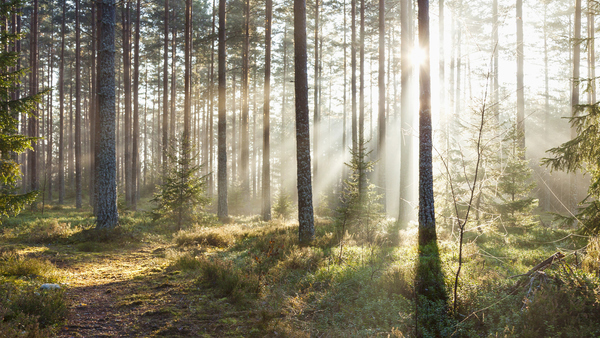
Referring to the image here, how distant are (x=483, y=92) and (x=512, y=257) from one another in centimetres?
572

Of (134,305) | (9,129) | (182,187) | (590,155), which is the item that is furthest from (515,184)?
(9,129)

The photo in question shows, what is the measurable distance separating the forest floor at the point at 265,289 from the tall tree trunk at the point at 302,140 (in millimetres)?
635

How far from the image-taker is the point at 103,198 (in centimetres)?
1081

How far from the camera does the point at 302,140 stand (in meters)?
9.27

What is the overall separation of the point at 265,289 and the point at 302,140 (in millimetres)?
4807

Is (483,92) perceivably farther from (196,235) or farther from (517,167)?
(517,167)

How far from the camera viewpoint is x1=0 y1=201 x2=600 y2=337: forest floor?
14.7 ft

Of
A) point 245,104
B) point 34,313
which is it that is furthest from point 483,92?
point 245,104

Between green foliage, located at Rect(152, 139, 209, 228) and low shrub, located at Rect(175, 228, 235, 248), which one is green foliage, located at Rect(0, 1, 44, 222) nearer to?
low shrub, located at Rect(175, 228, 235, 248)

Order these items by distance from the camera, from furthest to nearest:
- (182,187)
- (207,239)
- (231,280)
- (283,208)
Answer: (283,208)
(182,187)
(207,239)
(231,280)

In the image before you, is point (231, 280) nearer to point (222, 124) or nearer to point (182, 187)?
point (182, 187)

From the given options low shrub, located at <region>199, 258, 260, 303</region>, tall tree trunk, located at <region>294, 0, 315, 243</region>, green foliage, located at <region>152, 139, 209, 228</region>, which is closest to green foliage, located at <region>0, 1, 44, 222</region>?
low shrub, located at <region>199, 258, 260, 303</region>

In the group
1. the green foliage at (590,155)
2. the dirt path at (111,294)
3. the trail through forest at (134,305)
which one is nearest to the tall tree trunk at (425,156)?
the green foliage at (590,155)

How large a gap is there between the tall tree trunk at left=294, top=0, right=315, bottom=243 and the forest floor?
0.63 meters
